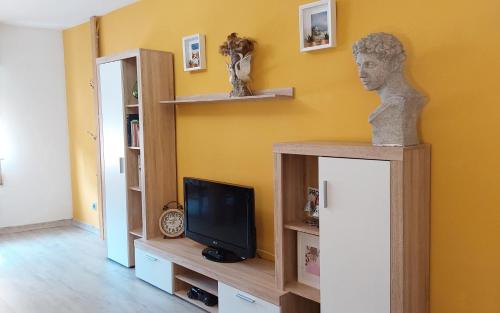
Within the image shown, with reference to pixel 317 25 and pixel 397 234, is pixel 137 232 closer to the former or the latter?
pixel 317 25

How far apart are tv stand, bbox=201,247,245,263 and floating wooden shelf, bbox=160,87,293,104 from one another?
1114 mm

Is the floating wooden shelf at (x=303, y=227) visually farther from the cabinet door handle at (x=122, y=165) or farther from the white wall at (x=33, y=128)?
the white wall at (x=33, y=128)

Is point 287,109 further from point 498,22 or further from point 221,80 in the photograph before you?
point 498,22

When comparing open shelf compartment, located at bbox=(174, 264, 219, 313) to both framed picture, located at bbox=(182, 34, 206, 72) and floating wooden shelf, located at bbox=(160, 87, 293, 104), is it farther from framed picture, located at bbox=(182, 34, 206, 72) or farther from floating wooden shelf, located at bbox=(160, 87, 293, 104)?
framed picture, located at bbox=(182, 34, 206, 72)

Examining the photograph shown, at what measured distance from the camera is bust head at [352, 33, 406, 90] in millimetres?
2225

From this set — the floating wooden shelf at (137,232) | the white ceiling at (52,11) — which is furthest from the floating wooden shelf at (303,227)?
the white ceiling at (52,11)

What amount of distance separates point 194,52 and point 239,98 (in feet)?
2.58

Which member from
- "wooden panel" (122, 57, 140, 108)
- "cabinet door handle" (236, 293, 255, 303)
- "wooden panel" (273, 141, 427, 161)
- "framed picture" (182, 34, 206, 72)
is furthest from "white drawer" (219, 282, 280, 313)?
"wooden panel" (122, 57, 140, 108)

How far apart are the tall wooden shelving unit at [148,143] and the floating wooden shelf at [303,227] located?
1603mm

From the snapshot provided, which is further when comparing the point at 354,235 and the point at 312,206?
the point at 312,206

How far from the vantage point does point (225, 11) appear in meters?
3.41

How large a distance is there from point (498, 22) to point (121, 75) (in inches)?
116

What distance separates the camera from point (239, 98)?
3143 mm

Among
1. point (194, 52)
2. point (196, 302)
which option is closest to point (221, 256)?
point (196, 302)
